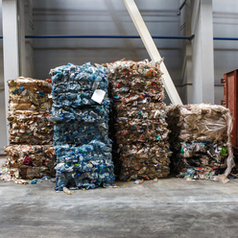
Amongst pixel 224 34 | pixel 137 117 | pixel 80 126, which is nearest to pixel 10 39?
pixel 80 126

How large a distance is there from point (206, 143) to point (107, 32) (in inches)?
192

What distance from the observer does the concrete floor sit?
6.01 ft

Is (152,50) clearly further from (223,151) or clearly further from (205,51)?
(223,151)

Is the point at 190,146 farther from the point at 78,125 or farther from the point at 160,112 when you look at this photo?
the point at 78,125

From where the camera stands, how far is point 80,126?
3.02 m

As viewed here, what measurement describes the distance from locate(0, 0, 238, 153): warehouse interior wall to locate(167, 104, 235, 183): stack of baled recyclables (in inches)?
125

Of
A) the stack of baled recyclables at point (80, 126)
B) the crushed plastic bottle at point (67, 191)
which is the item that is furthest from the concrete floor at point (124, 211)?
the stack of baled recyclables at point (80, 126)

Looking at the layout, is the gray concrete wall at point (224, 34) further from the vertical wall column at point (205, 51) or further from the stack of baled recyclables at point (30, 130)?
the stack of baled recyclables at point (30, 130)

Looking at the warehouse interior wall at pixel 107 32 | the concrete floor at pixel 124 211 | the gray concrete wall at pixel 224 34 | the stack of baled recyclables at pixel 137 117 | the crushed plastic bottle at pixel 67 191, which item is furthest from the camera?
the gray concrete wall at pixel 224 34

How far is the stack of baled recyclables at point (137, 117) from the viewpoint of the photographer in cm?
330

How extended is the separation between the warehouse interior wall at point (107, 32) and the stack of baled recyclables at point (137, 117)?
356 cm

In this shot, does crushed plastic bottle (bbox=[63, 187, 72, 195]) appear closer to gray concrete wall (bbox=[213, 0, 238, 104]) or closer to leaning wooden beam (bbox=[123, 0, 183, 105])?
leaning wooden beam (bbox=[123, 0, 183, 105])

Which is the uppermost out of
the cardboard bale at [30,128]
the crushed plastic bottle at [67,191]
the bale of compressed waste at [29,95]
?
the bale of compressed waste at [29,95]

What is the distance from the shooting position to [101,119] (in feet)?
9.95
